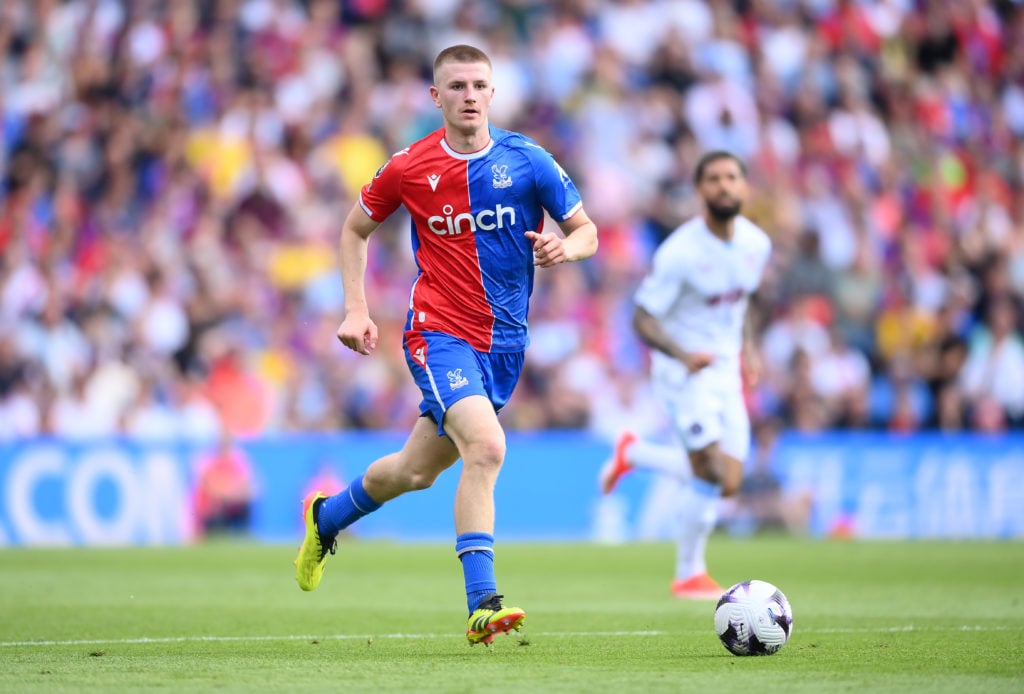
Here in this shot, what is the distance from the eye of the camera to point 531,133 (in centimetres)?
2120

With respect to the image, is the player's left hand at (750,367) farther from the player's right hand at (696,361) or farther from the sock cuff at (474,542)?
the sock cuff at (474,542)

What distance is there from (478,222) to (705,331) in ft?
13.5

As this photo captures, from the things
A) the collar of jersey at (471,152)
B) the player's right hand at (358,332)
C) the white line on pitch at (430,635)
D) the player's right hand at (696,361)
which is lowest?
the white line on pitch at (430,635)

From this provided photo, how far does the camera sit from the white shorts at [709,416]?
11164 millimetres

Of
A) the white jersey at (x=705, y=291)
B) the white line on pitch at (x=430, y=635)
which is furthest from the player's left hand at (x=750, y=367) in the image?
the white line on pitch at (x=430, y=635)

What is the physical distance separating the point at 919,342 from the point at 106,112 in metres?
10.4

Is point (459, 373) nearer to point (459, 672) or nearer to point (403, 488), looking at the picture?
point (403, 488)

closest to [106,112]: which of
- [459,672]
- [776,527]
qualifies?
[776,527]

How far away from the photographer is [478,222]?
7582mm

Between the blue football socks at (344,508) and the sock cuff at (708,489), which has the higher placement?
the sock cuff at (708,489)

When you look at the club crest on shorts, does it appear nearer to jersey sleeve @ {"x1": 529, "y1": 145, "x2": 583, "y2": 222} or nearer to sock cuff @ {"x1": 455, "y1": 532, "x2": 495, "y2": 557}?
sock cuff @ {"x1": 455, "y1": 532, "x2": 495, "y2": 557}

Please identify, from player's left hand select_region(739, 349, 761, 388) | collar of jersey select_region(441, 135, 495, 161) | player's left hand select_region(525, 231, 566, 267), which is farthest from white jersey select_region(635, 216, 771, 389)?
player's left hand select_region(525, 231, 566, 267)

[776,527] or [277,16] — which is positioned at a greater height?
[277,16]

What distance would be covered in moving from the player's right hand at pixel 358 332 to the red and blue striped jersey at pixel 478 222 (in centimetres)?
20
